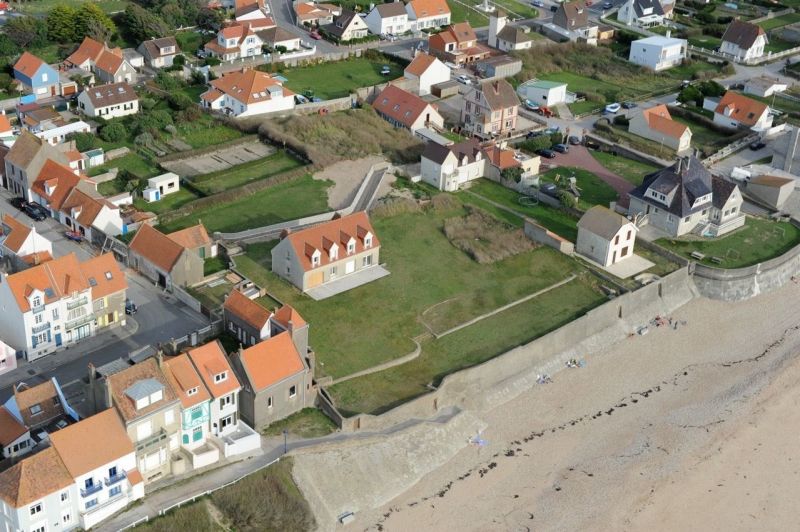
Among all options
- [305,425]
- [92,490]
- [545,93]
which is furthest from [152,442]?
[545,93]

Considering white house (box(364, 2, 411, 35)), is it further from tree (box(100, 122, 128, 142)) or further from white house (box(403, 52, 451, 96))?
tree (box(100, 122, 128, 142))

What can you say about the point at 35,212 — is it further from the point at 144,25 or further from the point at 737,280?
the point at 737,280

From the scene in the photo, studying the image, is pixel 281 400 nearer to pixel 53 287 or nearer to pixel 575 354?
pixel 53 287

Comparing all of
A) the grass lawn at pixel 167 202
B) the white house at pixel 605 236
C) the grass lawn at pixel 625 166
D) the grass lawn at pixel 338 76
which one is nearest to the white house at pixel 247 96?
the grass lawn at pixel 338 76

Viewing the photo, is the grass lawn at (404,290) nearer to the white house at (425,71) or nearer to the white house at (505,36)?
the white house at (425,71)

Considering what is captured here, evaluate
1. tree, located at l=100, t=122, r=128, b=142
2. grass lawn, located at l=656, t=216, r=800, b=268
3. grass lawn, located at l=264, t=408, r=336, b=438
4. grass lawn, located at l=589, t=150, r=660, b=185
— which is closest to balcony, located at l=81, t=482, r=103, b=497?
grass lawn, located at l=264, t=408, r=336, b=438

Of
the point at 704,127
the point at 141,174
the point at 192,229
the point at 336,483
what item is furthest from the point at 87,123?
the point at 704,127

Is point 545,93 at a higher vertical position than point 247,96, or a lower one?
lower
